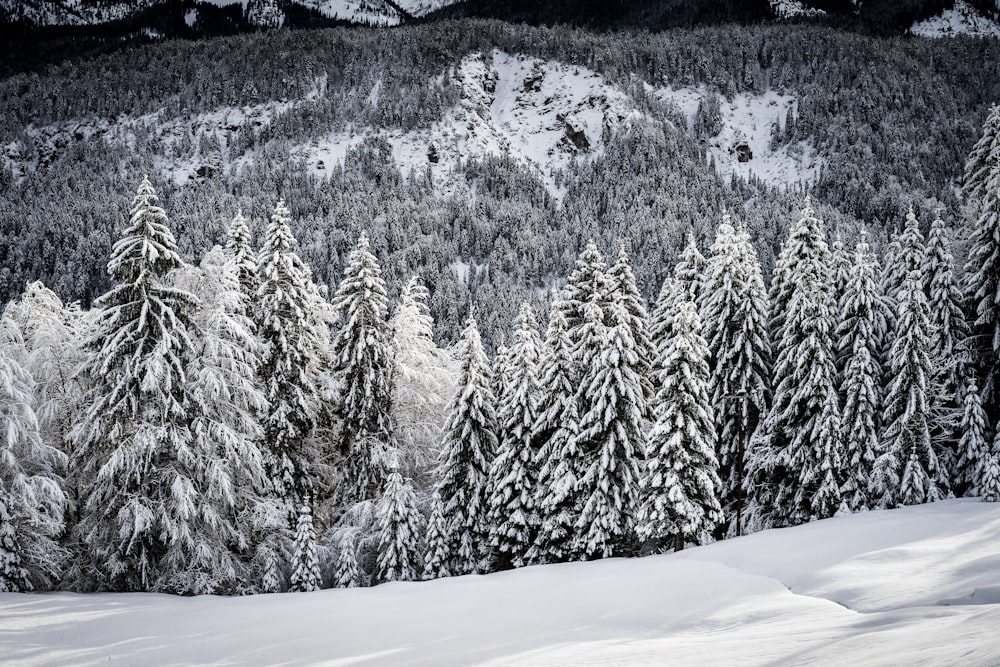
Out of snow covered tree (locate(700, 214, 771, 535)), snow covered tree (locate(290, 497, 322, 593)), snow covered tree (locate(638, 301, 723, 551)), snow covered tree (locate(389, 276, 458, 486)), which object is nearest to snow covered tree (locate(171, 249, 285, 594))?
snow covered tree (locate(290, 497, 322, 593))

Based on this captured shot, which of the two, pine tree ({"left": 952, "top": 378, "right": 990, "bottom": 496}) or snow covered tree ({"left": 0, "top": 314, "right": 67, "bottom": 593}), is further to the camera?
pine tree ({"left": 952, "top": 378, "right": 990, "bottom": 496})

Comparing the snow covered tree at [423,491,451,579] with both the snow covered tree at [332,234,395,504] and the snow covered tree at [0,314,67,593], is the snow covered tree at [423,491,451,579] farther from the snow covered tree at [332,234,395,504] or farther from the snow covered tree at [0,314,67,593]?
the snow covered tree at [0,314,67,593]

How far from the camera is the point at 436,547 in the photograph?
74.1 ft

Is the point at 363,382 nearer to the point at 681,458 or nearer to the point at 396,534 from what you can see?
the point at 396,534

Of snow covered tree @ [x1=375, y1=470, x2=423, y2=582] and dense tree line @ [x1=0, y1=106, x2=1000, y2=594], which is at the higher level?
dense tree line @ [x1=0, y1=106, x2=1000, y2=594]

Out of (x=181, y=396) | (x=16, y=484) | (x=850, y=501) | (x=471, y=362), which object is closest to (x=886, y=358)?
(x=850, y=501)

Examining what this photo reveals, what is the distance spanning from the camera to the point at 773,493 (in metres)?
26.2

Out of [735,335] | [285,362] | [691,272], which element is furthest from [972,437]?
[285,362]

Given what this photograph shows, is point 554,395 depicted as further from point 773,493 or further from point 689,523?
point 773,493

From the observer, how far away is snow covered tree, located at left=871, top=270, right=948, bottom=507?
21.9 meters

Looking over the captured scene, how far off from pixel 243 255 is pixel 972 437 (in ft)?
90.7

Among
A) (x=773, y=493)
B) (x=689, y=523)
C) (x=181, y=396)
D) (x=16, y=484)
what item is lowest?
(x=773, y=493)

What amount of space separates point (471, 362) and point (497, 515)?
6229 millimetres

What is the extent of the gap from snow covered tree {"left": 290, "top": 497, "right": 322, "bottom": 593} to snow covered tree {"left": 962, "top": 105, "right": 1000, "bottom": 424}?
951 inches
